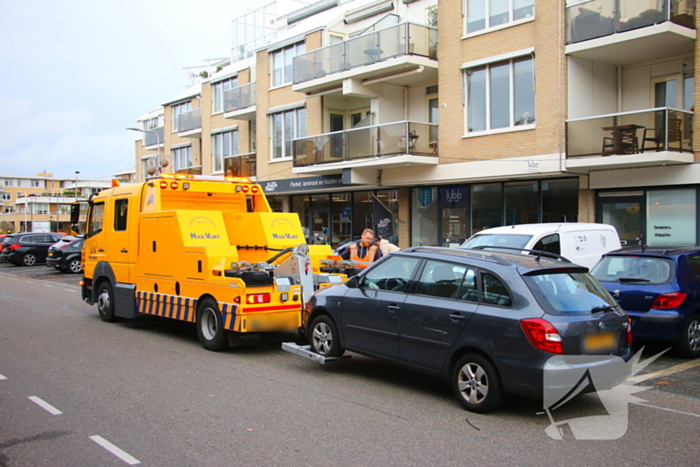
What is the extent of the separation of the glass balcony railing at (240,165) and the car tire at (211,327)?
1931 cm

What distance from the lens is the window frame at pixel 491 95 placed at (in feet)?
55.8

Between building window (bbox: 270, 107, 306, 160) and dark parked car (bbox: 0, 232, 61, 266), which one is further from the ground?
building window (bbox: 270, 107, 306, 160)

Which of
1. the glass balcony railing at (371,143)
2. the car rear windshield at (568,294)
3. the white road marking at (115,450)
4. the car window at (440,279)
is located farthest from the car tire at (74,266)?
the car rear windshield at (568,294)

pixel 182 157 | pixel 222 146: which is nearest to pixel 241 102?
pixel 222 146

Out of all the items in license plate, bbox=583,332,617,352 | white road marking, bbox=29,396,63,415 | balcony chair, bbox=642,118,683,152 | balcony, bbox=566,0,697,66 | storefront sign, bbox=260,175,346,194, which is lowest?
white road marking, bbox=29,396,63,415

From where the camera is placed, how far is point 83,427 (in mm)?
5629

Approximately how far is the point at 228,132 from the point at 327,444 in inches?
1101

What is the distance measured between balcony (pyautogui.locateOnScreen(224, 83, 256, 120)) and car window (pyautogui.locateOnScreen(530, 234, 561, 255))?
63.1 feet

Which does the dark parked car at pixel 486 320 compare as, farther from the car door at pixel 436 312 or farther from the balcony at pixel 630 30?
the balcony at pixel 630 30

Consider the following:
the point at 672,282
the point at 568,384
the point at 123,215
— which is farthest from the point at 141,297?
the point at 672,282

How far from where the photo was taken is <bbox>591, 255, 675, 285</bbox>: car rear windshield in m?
8.67

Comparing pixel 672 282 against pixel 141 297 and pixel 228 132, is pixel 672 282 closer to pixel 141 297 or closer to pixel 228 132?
pixel 141 297

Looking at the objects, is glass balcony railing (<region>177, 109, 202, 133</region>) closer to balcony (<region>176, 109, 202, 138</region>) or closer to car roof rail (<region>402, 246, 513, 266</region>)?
balcony (<region>176, 109, 202, 138</region>)

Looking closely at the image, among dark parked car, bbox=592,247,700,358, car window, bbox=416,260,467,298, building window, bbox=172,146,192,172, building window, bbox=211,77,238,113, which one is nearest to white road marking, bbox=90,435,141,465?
car window, bbox=416,260,467,298
